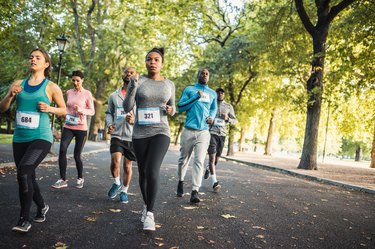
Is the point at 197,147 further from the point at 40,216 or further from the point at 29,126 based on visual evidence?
the point at 29,126

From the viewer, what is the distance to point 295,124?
40750 mm

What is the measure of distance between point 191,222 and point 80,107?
11.5ft

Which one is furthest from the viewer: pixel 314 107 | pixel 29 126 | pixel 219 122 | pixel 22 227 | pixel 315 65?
pixel 314 107

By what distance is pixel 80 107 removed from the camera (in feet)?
23.0

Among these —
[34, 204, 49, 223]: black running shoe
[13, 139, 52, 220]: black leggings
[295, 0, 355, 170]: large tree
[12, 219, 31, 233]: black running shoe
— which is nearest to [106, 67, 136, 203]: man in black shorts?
[34, 204, 49, 223]: black running shoe

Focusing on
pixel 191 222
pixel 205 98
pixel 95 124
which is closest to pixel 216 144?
pixel 205 98

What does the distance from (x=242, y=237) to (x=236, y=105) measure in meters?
25.3

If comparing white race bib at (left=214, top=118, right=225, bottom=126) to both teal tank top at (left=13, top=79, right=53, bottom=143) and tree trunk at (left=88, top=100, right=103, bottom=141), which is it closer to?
teal tank top at (left=13, top=79, right=53, bottom=143)

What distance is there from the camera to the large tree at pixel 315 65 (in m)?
16.6

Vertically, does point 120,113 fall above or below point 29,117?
above

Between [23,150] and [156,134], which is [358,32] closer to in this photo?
[156,134]

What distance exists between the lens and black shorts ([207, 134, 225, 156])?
852cm

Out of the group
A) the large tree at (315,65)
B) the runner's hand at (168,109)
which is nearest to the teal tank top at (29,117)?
the runner's hand at (168,109)

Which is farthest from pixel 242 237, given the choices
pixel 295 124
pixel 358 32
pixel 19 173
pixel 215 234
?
pixel 295 124
